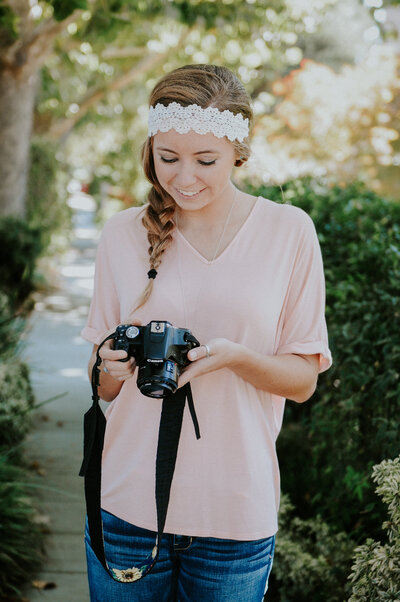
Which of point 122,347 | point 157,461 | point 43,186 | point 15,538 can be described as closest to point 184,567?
point 157,461

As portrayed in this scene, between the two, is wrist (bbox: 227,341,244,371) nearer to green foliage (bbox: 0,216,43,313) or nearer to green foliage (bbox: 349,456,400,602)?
green foliage (bbox: 349,456,400,602)

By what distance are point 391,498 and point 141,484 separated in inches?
28.4

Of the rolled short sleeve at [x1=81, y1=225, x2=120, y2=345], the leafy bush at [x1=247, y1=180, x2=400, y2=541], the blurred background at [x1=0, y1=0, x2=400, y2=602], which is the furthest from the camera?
the blurred background at [x1=0, y1=0, x2=400, y2=602]

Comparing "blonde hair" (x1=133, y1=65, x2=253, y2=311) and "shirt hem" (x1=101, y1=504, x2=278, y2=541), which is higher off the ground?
"blonde hair" (x1=133, y1=65, x2=253, y2=311)

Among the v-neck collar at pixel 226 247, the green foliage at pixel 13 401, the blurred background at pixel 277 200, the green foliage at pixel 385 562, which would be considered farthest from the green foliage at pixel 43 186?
the green foliage at pixel 385 562

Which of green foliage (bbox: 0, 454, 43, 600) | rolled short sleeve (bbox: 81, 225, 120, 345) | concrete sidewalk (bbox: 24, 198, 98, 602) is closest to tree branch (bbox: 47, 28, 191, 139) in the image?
concrete sidewalk (bbox: 24, 198, 98, 602)

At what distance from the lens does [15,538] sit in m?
3.36

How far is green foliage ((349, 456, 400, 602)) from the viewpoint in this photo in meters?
1.89

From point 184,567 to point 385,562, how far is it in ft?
1.88

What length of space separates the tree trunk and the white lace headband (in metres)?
7.23

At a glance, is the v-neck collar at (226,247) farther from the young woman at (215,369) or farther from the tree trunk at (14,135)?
the tree trunk at (14,135)

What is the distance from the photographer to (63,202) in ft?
42.7

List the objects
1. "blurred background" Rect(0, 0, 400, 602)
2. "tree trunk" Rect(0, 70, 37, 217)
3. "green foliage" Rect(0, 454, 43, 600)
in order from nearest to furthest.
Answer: "blurred background" Rect(0, 0, 400, 602), "green foliage" Rect(0, 454, 43, 600), "tree trunk" Rect(0, 70, 37, 217)

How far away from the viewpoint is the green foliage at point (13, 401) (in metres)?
4.31
